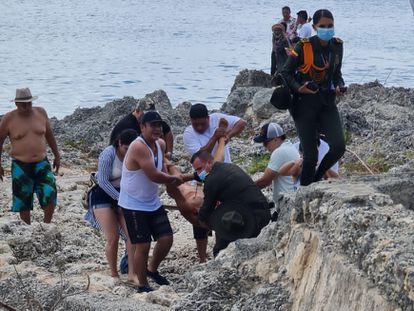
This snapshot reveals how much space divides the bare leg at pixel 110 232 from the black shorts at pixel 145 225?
0.44 metres

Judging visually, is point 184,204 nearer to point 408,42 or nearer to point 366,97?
point 366,97

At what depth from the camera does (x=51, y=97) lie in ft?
118

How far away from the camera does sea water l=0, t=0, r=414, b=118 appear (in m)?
38.2

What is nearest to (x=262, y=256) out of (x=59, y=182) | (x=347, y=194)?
(x=347, y=194)

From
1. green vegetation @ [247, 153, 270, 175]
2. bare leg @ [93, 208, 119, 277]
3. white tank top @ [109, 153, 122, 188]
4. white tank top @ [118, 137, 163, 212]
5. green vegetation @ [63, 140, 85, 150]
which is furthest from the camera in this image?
green vegetation @ [63, 140, 85, 150]

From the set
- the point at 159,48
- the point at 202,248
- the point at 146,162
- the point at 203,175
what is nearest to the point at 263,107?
the point at 202,248

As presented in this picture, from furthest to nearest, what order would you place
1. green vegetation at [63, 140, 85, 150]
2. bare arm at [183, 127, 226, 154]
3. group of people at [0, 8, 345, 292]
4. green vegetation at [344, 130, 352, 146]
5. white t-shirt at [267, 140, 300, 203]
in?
green vegetation at [63, 140, 85, 150] < green vegetation at [344, 130, 352, 146] < bare arm at [183, 127, 226, 154] < white t-shirt at [267, 140, 300, 203] < group of people at [0, 8, 345, 292]

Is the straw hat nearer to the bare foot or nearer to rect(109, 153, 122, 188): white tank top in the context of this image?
rect(109, 153, 122, 188): white tank top

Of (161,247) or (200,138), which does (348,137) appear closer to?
(200,138)

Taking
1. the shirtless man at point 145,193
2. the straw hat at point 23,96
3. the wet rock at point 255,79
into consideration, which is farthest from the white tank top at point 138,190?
the wet rock at point 255,79

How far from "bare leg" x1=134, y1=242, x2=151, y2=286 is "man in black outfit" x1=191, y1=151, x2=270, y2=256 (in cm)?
63

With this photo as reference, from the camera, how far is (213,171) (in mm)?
7762

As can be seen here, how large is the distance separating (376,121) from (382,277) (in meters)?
12.0

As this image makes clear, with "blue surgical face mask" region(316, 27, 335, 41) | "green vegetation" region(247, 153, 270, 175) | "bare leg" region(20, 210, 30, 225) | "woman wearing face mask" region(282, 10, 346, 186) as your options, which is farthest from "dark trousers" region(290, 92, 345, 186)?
"green vegetation" region(247, 153, 270, 175)
